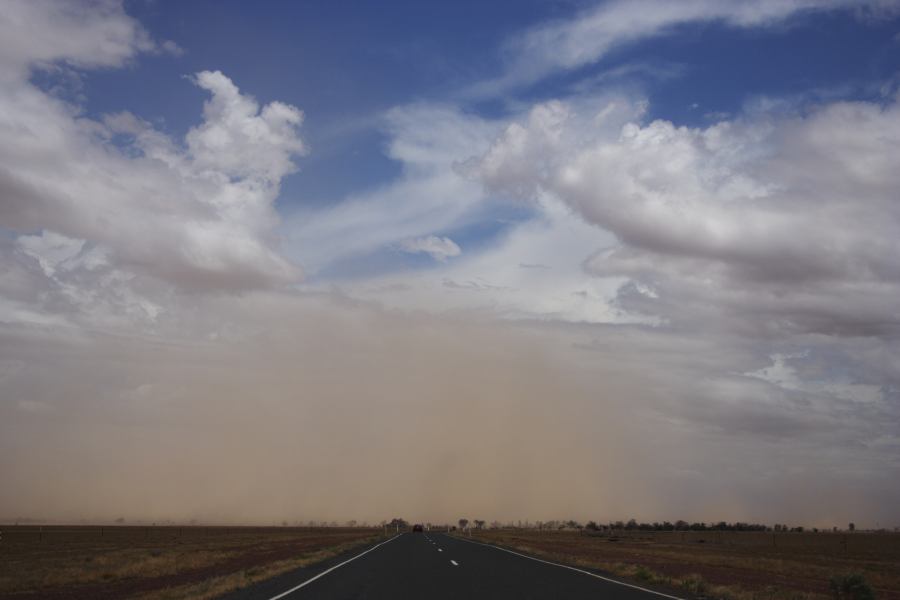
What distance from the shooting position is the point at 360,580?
2002cm

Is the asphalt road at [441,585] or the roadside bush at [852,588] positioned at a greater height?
the roadside bush at [852,588]

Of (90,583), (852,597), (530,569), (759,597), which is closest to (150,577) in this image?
(90,583)

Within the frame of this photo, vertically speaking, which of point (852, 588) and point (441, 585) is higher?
point (852, 588)

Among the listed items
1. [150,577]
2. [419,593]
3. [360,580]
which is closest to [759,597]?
[419,593]

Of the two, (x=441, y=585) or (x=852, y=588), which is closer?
(x=852, y=588)

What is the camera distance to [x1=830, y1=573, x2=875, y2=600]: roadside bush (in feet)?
51.6

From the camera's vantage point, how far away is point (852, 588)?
52.5 feet

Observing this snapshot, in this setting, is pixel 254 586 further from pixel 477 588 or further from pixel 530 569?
pixel 530 569

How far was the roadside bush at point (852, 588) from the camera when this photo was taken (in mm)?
15719

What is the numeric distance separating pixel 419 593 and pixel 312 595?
242 cm

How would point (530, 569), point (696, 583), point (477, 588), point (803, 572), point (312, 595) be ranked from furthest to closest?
point (803, 572), point (530, 569), point (696, 583), point (477, 588), point (312, 595)

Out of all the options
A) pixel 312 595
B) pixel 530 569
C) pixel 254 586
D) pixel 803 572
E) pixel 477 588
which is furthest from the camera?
pixel 803 572

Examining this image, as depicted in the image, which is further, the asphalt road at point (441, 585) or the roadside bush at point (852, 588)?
the asphalt road at point (441, 585)

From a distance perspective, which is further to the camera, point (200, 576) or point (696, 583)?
point (200, 576)
